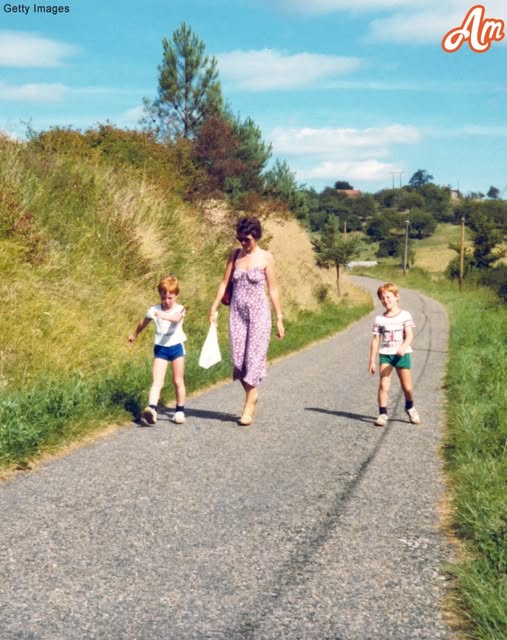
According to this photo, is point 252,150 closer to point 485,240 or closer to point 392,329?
point 392,329

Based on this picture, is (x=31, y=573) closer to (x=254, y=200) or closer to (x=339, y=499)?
(x=339, y=499)

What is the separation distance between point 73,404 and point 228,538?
3237 mm

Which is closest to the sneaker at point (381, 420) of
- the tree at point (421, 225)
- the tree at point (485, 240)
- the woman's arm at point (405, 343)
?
the woman's arm at point (405, 343)

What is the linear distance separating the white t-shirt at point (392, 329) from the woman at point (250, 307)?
1.08m

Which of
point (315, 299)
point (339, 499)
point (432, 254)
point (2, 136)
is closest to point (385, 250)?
point (432, 254)

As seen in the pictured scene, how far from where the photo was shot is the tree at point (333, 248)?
3800 centimetres

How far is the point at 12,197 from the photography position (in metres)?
11.4

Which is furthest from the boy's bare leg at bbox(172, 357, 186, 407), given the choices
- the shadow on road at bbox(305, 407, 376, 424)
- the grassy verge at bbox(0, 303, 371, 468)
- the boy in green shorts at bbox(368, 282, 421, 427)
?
the boy in green shorts at bbox(368, 282, 421, 427)

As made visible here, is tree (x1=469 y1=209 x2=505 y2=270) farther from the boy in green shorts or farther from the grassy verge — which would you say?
the boy in green shorts

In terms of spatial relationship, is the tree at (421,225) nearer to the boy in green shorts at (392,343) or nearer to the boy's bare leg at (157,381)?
the boy in green shorts at (392,343)

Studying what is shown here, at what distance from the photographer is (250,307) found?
791 centimetres

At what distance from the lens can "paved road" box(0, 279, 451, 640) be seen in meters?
3.30

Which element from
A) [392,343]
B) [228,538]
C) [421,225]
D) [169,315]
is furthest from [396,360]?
[421,225]

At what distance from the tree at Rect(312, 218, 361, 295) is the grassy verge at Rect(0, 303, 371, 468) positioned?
2701cm
